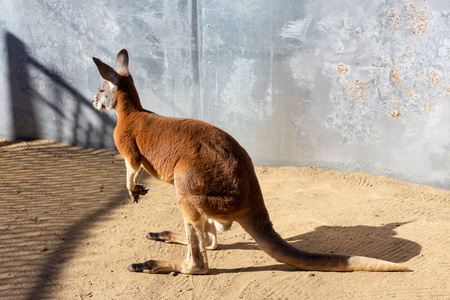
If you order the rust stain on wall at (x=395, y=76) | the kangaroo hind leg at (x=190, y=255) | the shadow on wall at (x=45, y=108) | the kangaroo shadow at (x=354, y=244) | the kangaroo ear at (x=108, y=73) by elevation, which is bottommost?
the kangaroo shadow at (x=354, y=244)

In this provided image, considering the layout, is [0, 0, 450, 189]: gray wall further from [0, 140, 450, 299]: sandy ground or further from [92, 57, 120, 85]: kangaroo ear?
[92, 57, 120, 85]: kangaroo ear

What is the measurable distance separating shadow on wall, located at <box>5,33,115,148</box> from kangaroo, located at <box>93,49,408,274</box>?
368 centimetres

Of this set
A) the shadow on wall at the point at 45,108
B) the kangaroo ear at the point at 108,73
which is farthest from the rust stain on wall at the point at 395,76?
the shadow on wall at the point at 45,108

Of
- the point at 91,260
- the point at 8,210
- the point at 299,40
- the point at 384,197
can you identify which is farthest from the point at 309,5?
the point at 8,210

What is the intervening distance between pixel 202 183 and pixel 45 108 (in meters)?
5.12

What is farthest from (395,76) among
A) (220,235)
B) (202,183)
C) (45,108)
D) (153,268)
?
(45,108)

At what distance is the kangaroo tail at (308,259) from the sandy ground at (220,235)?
0.09m

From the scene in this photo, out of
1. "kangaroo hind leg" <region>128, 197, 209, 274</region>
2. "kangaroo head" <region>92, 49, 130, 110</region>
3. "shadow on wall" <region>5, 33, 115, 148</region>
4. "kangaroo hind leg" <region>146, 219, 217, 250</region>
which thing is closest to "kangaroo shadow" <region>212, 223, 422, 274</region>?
"kangaroo hind leg" <region>146, 219, 217, 250</region>

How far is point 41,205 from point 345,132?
4407 millimetres

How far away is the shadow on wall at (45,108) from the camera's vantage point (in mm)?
7469

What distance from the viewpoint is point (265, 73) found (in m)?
6.63

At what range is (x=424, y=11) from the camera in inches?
224

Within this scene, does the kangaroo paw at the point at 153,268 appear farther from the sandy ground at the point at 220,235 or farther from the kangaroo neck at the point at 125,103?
the kangaroo neck at the point at 125,103

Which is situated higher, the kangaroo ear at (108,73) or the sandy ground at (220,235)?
the kangaroo ear at (108,73)
